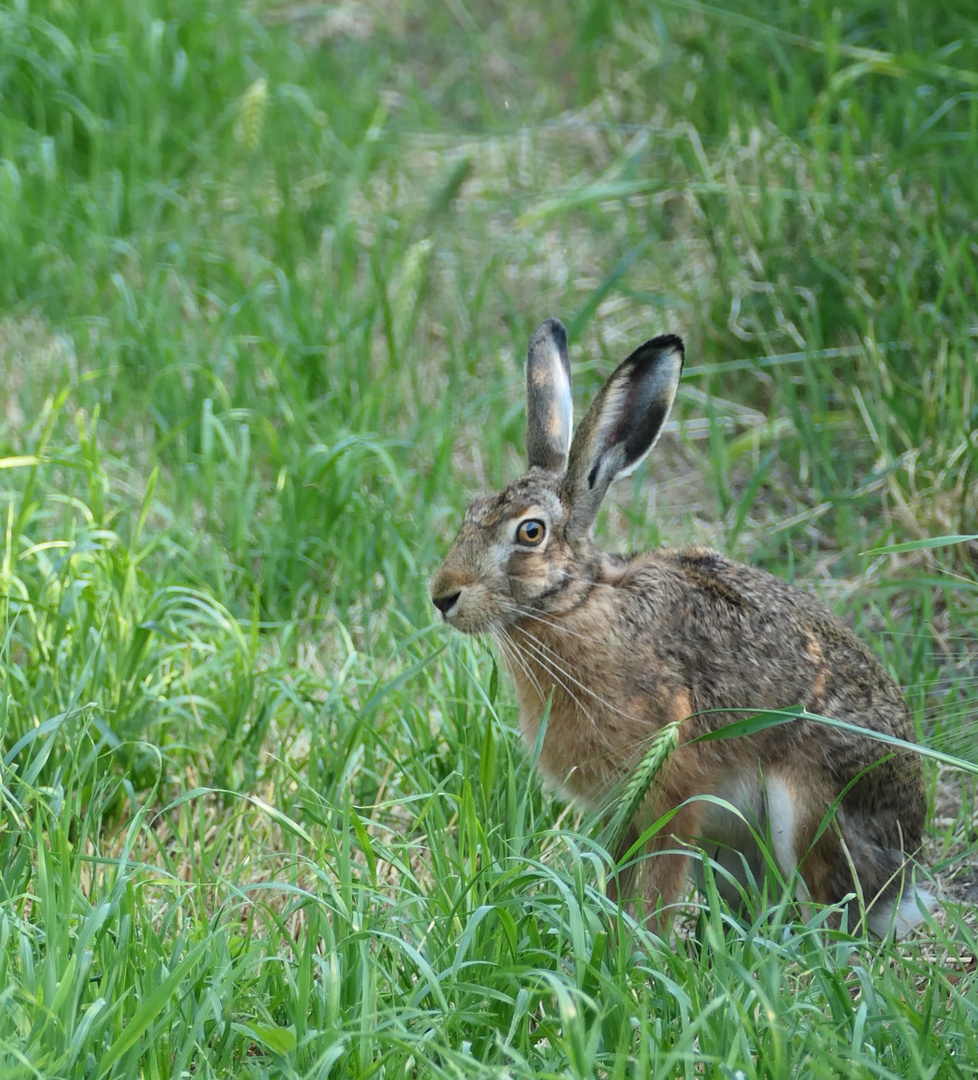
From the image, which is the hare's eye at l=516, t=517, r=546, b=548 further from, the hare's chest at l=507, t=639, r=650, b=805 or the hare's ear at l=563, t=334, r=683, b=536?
the hare's chest at l=507, t=639, r=650, b=805

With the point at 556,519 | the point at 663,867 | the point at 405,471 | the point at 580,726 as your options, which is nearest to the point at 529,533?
the point at 556,519

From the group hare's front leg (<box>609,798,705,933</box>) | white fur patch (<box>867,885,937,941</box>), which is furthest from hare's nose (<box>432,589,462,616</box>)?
white fur patch (<box>867,885,937,941</box>)

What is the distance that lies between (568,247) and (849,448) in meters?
1.79

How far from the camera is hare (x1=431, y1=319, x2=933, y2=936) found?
3.28 meters

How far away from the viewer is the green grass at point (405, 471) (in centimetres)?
259

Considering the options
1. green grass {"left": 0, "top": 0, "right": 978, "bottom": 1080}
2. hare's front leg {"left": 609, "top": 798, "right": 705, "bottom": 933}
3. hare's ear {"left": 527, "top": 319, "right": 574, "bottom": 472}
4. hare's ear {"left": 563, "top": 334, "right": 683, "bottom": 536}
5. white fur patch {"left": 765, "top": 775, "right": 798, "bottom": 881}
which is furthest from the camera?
hare's ear {"left": 527, "top": 319, "right": 574, "bottom": 472}

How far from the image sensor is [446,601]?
3.35m

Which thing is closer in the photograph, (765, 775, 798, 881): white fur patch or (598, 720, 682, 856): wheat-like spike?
(598, 720, 682, 856): wheat-like spike

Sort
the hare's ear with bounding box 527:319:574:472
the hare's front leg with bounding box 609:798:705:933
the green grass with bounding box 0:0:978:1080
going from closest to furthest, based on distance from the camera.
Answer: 1. the green grass with bounding box 0:0:978:1080
2. the hare's front leg with bounding box 609:798:705:933
3. the hare's ear with bounding box 527:319:574:472

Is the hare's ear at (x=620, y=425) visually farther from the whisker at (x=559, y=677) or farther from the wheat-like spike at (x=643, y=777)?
the wheat-like spike at (x=643, y=777)

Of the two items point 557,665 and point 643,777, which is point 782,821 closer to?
point 557,665

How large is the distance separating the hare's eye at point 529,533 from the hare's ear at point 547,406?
10.6 inches

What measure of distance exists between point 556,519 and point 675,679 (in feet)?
1.53

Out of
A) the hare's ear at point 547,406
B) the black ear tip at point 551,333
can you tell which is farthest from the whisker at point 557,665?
the black ear tip at point 551,333
